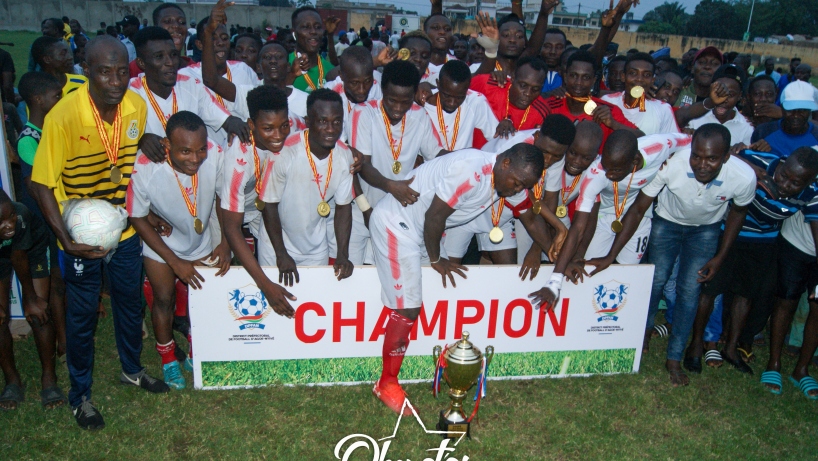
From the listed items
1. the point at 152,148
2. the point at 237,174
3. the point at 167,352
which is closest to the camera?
the point at 152,148

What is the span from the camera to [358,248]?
5383mm

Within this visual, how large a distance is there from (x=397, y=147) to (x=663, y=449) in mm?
3135

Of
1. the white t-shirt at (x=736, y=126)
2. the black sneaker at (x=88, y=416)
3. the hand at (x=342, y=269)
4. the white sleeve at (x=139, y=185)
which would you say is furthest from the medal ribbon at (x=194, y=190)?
the white t-shirt at (x=736, y=126)

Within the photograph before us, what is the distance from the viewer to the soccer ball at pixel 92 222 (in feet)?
12.2

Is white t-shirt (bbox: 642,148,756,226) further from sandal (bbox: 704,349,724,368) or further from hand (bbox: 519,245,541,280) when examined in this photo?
sandal (bbox: 704,349,724,368)

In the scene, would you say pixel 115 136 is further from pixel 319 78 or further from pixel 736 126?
pixel 736 126

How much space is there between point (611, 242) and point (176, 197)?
3.71 meters

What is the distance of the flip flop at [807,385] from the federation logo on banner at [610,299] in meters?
1.78

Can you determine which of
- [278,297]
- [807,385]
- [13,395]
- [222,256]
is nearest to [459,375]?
[278,297]

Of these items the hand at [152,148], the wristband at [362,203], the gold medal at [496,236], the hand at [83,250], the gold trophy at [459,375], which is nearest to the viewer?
the hand at [83,250]

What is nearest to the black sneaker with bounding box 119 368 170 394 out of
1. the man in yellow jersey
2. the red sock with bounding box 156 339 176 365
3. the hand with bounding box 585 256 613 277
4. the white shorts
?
the red sock with bounding box 156 339 176 365

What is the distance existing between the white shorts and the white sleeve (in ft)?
12.0

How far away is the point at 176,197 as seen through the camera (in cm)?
428

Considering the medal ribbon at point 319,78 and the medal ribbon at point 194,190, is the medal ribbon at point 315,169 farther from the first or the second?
the medal ribbon at point 319,78
